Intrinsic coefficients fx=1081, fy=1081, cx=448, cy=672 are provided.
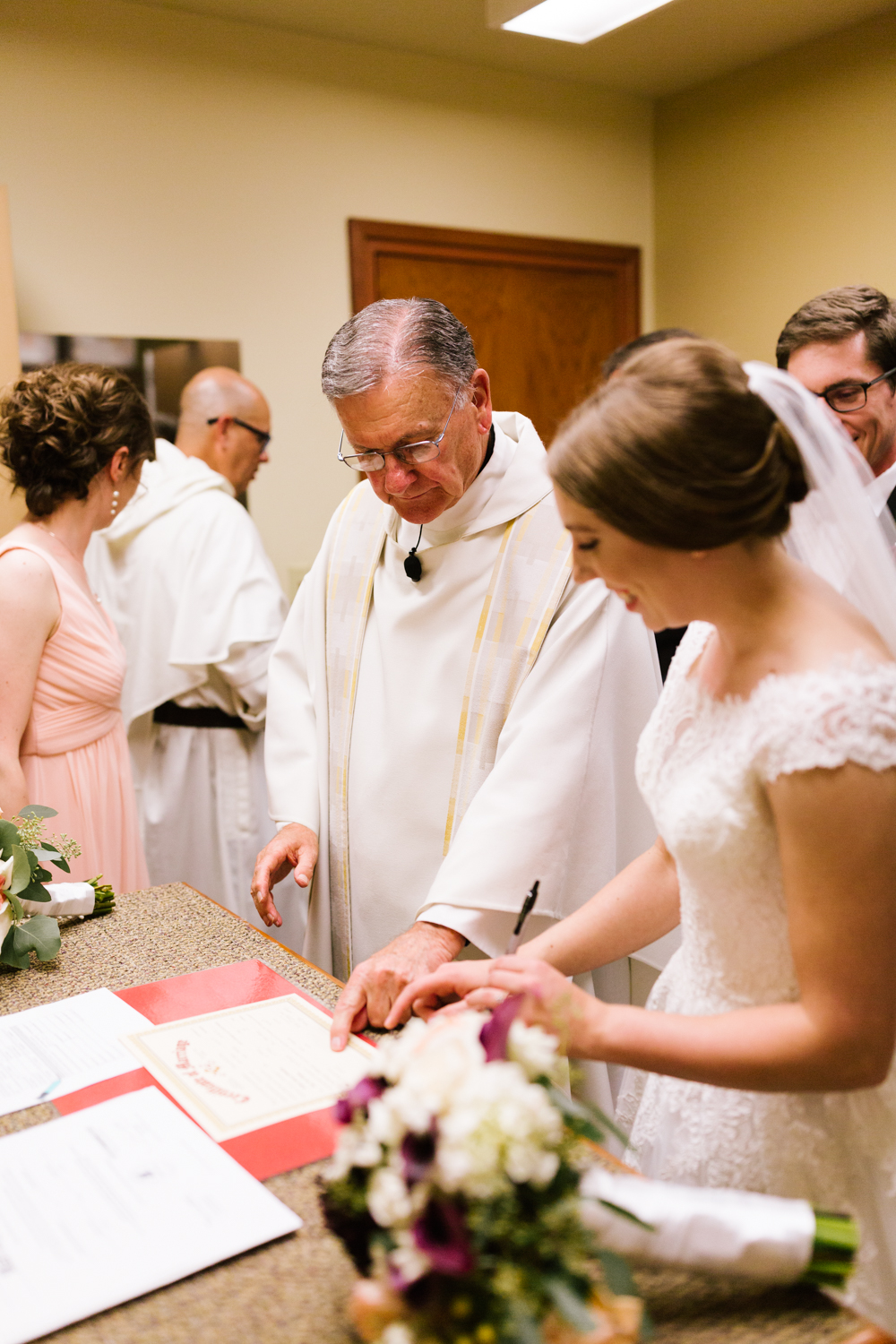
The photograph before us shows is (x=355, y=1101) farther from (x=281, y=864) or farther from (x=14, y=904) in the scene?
(x=281, y=864)

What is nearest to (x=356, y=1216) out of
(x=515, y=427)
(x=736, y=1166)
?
(x=736, y=1166)

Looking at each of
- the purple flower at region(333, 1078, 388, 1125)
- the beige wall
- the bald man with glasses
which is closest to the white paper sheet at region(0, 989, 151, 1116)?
the purple flower at region(333, 1078, 388, 1125)

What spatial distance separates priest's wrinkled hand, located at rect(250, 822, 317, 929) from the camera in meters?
1.72

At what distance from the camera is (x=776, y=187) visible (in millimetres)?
4418

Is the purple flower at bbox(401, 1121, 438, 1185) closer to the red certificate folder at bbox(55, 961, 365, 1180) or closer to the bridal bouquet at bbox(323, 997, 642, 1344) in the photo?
the bridal bouquet at bbox(323, 997, 642, 1344)

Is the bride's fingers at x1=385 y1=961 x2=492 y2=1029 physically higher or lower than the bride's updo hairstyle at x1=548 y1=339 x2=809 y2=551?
lower

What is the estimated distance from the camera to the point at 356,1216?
2.43 ft

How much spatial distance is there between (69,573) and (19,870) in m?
1.04

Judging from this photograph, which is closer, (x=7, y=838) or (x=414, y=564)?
(x=7, y=838)

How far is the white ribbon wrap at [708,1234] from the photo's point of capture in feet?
2.64

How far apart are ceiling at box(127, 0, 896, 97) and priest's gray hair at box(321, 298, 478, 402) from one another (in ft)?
8.41

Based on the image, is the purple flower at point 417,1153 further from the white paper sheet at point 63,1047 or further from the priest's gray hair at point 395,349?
the priest's gray hair at point 395,349

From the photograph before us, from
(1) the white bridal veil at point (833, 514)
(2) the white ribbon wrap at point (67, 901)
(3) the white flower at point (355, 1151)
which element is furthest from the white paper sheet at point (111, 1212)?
(1) the white bridal veil at point (833, 514)

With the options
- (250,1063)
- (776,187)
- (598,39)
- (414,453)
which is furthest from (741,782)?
(776,187)
